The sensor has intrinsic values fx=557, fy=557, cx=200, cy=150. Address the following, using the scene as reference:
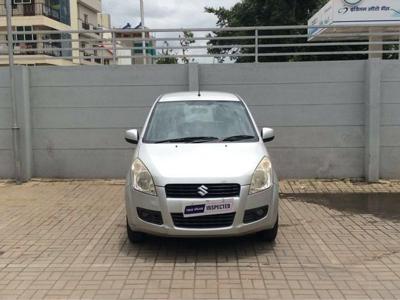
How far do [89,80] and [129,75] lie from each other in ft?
2.69

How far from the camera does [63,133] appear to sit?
11227 millimetres

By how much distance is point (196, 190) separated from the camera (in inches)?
230

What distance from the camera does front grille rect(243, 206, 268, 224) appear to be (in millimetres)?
5988

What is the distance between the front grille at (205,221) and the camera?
19.3 feet

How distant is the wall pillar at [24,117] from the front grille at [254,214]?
6452mm

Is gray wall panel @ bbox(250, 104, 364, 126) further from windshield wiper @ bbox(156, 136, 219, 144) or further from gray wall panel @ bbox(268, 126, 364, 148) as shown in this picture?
windshield wiper @ bbox(156, 136, 219, 144)

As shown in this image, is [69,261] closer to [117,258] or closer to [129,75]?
[117,258]

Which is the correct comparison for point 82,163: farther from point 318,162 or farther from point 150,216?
point 150,216

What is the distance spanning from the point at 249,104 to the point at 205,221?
5423mm

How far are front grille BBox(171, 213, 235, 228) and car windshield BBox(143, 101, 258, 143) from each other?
1.17 metres

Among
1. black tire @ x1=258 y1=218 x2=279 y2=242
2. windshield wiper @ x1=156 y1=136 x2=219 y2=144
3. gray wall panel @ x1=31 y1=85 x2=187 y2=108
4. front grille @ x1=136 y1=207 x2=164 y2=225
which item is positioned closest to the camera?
front grille @ x1=136 y1=207 x2=164 y2=225

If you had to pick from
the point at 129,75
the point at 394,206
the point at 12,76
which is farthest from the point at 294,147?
the point at 12,76

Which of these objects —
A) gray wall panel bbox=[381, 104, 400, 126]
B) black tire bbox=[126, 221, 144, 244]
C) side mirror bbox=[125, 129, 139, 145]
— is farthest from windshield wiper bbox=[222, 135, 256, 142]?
gray wall panel bbox=[381, 104, 400, 126]

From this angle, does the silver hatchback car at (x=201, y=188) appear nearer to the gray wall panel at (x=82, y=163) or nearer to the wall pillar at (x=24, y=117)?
the gray wall panel at (x=82, y=163)
